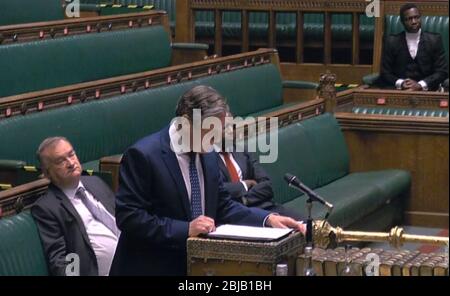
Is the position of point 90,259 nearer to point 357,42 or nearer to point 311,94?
point 311,94

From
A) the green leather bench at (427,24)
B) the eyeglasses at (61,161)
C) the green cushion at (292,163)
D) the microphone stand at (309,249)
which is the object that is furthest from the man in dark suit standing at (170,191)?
the green leather bench at (427,24)

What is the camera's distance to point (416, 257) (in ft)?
11.2

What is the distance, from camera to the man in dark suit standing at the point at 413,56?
8340 mm

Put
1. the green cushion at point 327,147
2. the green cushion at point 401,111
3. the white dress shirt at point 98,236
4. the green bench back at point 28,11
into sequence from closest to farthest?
1. the white dress shirt at point 98,236
2. the green cushion at point 327,147
3. the green cushion at point 401,111
4. the green bench back at point 28,11

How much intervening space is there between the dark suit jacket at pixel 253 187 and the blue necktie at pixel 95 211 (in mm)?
740

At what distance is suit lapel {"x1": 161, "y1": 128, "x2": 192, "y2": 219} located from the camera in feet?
12.4

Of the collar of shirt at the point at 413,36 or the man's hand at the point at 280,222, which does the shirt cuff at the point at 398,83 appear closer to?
the collar of shirt at the point at 413,36

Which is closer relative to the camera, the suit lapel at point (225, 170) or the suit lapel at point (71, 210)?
the suit lapel at point (71, 210)

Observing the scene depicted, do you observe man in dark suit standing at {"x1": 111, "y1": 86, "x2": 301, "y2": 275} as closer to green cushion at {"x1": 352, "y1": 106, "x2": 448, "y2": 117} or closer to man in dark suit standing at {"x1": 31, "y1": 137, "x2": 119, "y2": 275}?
man in dark suit standing at {"x1": 31, "y1": 137, "x2": 119, "y2": 275}

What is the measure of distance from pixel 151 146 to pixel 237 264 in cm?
56

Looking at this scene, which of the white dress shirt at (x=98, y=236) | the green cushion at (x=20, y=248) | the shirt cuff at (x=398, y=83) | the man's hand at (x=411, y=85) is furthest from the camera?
the shirt cuff at (x=398, y=83)

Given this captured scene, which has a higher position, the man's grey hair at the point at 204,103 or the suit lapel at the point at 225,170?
the man's grey hair at the point at 204,103

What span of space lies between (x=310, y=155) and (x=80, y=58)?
6.30ft

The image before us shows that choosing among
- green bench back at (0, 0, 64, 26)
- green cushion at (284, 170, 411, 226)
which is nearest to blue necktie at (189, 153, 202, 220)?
green cushion at (284, 170, 411, 226)
